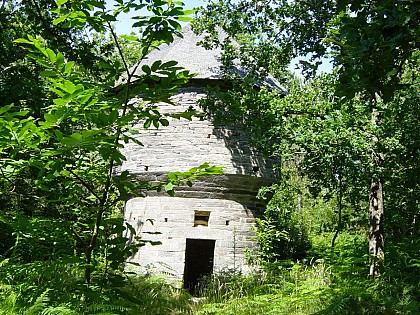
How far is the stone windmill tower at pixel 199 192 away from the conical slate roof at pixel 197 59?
6 centimetres

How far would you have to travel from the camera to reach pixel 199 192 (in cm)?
1130

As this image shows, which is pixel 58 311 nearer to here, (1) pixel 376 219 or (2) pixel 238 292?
(2) pixel 238 292

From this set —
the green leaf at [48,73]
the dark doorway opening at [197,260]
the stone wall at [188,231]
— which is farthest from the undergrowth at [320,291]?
the green leaf at [48,73]

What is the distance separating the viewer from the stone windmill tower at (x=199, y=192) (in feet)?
36.2

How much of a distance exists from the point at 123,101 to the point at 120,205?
15608 millimetres

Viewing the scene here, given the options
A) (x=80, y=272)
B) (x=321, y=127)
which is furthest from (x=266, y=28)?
(x=80, y=272)

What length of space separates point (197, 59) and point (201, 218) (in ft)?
13.8

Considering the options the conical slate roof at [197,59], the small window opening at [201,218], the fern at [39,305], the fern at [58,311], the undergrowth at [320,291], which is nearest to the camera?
the fern at [58,311]

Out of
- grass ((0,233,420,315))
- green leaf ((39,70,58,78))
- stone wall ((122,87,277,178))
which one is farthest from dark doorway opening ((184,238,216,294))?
green leaf ((39,70,58,78))

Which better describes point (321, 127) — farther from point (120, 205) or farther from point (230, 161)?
point (120, 205)

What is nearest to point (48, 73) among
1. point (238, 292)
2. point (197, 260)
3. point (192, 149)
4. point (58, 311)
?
point (58, 311)

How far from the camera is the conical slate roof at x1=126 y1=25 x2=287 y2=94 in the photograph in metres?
11.6

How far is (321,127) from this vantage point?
9.83m

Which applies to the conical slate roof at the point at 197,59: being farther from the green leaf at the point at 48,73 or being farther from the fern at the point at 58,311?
the fern at the point at 58,311
